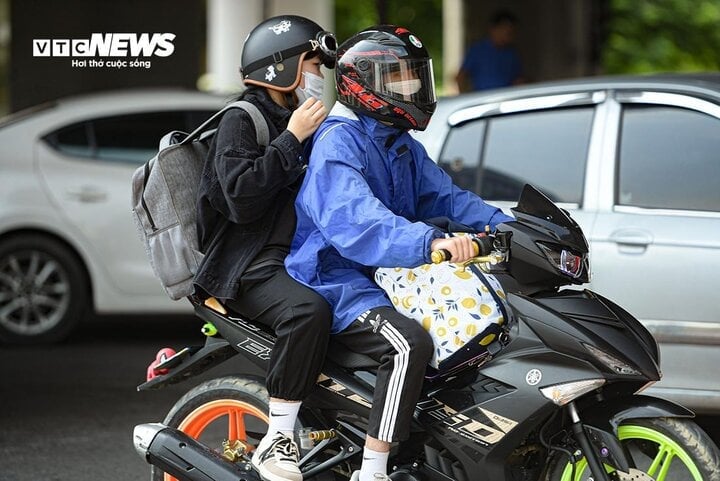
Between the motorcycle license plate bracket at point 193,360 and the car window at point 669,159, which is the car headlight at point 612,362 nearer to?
the motorcycle license plate bracket at point 193,360

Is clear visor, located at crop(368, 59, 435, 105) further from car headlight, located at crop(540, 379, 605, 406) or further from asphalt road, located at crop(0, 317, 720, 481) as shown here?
asphalt road, located at crop(0, 317, 720, 481)

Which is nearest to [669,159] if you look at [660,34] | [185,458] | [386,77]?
[386,77]

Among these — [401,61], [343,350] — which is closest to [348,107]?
[401,61]

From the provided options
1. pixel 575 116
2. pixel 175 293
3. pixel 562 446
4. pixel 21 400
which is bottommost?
pixel 21 400

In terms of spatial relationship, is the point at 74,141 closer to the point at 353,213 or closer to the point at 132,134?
the point at 132,134

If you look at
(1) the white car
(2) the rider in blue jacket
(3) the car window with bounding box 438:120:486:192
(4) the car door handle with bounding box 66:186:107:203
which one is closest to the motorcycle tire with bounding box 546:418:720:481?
(2) the rider in blue jacket

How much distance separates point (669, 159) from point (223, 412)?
258 centimetres

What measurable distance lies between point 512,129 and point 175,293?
8.48ft

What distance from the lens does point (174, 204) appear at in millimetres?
4414

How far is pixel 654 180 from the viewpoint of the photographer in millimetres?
6066

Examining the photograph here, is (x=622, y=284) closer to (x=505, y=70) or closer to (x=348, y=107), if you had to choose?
(x=348, y=107)

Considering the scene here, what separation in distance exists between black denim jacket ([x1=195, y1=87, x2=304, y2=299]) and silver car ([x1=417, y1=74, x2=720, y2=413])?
6.63 ft

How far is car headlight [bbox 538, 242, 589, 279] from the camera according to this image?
388 centimetres

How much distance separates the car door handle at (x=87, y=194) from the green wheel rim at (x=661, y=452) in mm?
5744
